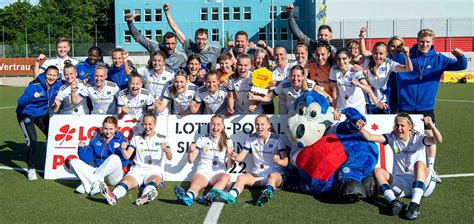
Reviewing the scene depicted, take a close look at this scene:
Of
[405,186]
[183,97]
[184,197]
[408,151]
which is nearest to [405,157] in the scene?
[408,151]

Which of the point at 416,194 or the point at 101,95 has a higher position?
the point at 101,95

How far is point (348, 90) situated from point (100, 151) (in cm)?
352

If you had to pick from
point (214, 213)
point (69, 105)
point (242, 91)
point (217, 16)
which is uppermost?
point (217, 16)

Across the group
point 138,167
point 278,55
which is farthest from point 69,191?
point 278,55

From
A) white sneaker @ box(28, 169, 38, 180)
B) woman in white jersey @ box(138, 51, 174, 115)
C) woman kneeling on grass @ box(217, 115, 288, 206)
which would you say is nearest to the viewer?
woman kneeling on grass @ box(217, 115, 288, 206)

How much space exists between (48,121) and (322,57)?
4.46m

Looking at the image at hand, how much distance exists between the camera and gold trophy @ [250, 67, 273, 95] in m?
6.95

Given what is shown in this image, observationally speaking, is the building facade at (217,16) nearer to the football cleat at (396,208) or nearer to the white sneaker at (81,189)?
the white sneaker at (81,189)

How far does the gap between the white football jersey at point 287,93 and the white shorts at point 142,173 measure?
6.56ft

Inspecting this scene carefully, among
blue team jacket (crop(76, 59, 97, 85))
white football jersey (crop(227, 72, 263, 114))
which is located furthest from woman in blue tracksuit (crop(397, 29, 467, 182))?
blue team jacket (crop(76, 59, 97, 85))

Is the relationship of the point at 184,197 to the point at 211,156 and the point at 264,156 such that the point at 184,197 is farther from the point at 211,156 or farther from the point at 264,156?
the point at 264,156

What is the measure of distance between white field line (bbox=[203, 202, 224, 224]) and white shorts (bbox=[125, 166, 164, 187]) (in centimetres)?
118

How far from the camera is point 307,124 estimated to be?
19.8 ft

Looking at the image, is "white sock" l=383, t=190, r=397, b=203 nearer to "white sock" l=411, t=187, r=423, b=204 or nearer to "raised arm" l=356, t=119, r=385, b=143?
"white sock" l=411, t=187, r=423, b=204
